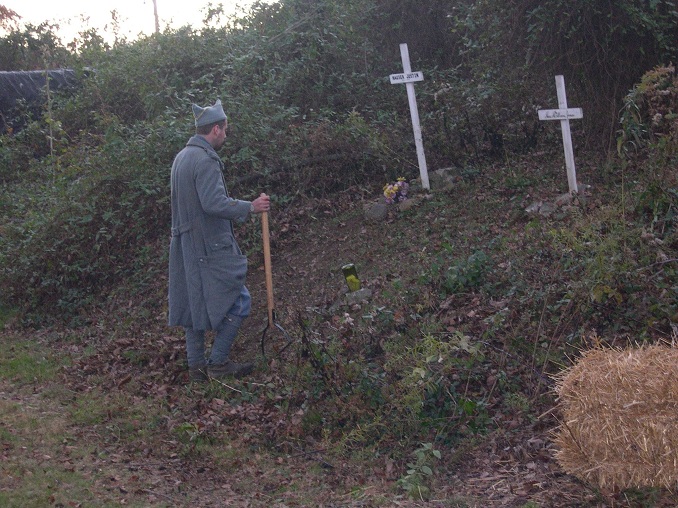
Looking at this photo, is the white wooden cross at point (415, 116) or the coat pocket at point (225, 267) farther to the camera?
the white wooden cross at point (415, 116)

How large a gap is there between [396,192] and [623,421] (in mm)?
5863

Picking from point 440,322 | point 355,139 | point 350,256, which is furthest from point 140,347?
point 355,139

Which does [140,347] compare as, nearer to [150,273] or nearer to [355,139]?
[150,273]

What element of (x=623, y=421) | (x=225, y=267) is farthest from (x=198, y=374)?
(x=623, y=421)

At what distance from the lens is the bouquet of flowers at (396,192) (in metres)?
10.0

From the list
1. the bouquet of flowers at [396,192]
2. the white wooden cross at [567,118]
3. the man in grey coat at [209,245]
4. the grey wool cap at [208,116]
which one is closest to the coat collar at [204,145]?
the man in grey coat at [209,245]

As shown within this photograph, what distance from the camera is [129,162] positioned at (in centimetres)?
1097

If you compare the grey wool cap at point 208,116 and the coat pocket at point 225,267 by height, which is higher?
the grey wool cap at point 208,116

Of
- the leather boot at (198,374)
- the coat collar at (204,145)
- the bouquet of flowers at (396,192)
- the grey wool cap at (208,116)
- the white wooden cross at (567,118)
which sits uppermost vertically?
the grey wool cap at (208,116)

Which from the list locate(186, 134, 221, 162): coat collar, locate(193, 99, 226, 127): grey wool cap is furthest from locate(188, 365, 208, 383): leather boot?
locate(193, 99, 226, 127): grey wool cap

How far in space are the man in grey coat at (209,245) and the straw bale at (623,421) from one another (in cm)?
331

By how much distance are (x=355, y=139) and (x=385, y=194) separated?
1177 mm

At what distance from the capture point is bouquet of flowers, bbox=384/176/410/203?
32.8 feet

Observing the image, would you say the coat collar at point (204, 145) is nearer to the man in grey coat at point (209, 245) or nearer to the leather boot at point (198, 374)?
the man in grey coat at point (209, 245)
